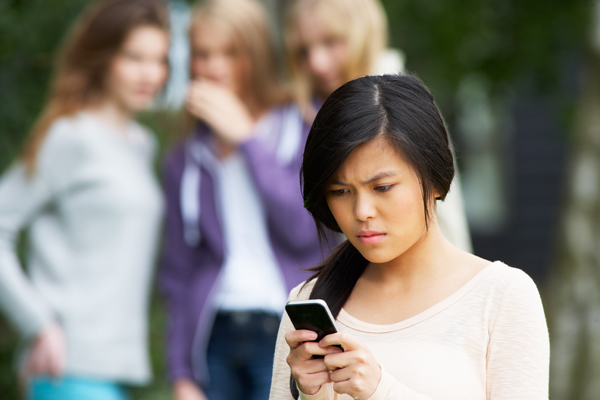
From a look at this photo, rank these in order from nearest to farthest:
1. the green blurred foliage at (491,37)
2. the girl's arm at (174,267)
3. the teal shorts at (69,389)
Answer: the teal shorts at (69,389) → the girl's arm at (174,267) → the green blurred foliage at (491,37)

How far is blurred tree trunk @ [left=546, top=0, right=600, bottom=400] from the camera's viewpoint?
5836 millimetres

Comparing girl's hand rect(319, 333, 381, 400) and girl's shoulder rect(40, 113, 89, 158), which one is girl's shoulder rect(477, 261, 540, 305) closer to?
girl's hand rect(319, 333, 381, 400)

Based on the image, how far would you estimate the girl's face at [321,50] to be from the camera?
3.01 metres

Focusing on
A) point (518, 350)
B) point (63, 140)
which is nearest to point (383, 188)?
point (518, 350)

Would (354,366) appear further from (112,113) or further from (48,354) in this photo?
(112,113)

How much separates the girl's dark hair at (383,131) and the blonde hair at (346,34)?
130 cm

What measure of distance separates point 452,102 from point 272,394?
6.52 meters

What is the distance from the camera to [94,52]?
3264mm

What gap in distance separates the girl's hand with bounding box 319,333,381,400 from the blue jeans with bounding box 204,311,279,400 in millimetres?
1351

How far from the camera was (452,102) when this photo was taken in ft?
26.1

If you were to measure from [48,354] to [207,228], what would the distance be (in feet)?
2.52

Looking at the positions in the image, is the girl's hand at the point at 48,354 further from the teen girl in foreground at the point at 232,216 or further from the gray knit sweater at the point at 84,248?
the teen girl in foreground at the point at 232,216

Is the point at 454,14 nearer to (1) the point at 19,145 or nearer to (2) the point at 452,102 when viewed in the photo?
(2) the point at 452,102

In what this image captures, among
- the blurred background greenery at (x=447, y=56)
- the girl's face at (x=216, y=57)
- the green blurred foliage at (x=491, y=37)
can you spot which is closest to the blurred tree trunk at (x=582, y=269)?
the blurred background greenery at (x=447, y=56)
